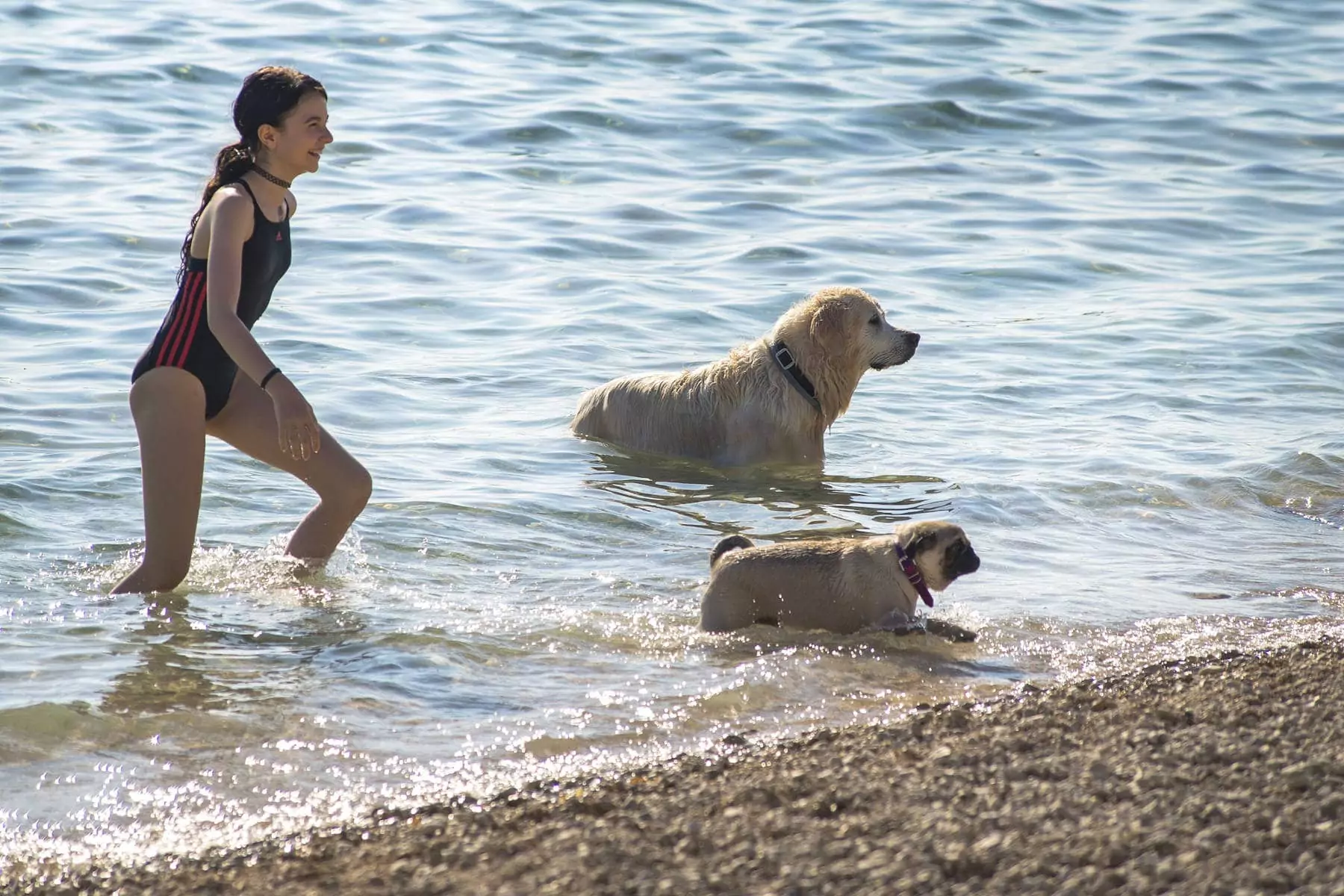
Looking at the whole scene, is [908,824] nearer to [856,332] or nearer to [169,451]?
[169,451]

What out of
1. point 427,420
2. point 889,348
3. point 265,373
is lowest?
point 427,420

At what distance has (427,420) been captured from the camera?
35.0 feet

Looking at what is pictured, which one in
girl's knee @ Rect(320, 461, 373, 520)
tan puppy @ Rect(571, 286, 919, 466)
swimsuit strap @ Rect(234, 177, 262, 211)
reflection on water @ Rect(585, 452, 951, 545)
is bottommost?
reflection on water @ Rect(585, 452, 951, 545)

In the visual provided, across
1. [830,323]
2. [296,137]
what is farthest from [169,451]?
[830,323]

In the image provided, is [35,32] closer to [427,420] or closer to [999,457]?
[427,420]

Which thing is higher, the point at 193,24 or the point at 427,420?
the point at 193,24

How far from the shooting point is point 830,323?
9930 mm

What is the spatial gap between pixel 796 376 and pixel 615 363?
2482 mm

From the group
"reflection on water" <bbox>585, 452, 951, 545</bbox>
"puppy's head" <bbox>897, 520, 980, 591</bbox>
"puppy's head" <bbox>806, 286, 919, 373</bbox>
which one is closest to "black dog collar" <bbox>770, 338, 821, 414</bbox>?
"puppy's head" <bbox>806, 286, 919, 373</bbox>

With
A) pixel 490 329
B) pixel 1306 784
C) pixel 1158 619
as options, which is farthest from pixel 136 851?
pixel 490 329

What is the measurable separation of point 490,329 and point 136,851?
28.7ft

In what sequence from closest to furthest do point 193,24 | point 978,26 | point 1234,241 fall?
point 1234,241 → point 193,24 → point 978,26

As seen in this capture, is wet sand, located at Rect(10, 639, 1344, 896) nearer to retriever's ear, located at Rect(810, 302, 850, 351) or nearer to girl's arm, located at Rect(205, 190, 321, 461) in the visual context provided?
girl's arm, located at Rect(205, 190, 321, 461)

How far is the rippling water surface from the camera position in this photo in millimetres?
5656
